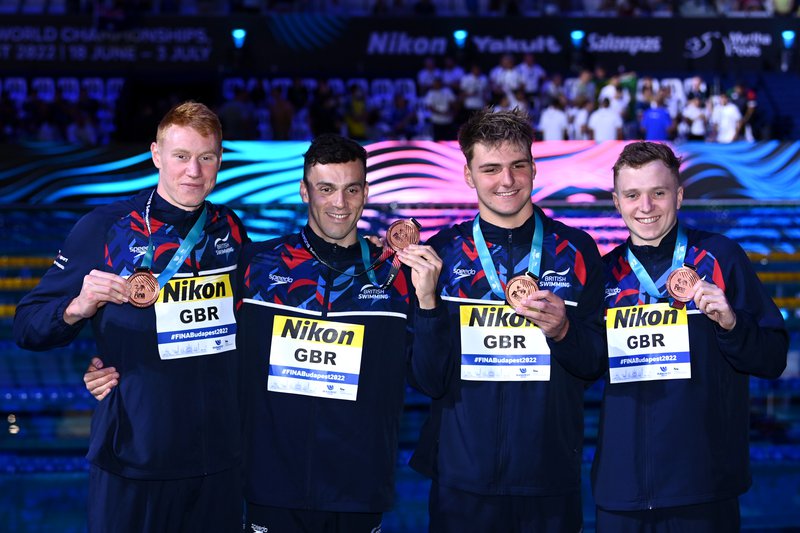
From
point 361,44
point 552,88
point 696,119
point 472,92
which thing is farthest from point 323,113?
point 696,119

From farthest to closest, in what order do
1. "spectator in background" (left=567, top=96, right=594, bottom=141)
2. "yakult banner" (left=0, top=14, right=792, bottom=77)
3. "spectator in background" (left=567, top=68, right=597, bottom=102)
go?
"yakult banner" (left=0, top=14, right=792, bottom=77), "spectator in background" (left=567, top=68, right=597, bottom=102), "spectator in background" (left=567, top=96, right=594, bottom=141)

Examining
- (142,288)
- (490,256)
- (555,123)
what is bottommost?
(142,288)

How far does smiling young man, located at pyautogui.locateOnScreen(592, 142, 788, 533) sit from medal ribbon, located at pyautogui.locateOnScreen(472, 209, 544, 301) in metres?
0.27

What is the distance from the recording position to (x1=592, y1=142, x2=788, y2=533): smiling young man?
3127 mm

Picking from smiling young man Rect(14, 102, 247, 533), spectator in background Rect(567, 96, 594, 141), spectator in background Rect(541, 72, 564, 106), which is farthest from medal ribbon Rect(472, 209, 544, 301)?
spectator in background Rect(541, 72, 564, 106)

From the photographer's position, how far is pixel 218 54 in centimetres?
1814

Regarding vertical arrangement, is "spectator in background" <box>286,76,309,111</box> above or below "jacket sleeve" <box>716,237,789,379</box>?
above

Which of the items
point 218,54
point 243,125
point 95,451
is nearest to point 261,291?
point 95,451

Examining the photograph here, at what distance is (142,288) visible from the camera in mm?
3078

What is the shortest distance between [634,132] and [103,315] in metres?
12.7

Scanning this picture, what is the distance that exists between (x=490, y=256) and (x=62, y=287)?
1317mm

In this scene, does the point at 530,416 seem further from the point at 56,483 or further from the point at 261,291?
the point at 56,483

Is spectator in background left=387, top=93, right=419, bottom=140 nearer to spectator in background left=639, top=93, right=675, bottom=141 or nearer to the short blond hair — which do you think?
spectator in background left=639, top=93, right=675, bottom=141

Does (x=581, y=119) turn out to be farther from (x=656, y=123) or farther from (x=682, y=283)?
(x=682, y=283)
